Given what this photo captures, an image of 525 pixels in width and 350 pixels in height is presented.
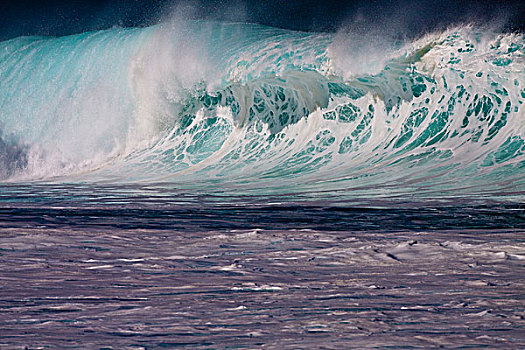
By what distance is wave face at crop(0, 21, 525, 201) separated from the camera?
762 centimetres

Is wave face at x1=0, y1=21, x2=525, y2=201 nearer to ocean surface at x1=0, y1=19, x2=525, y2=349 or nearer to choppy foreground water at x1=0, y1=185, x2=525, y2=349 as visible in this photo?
→ ocean surface at x1=0, y1=19, x2=525, y2=349

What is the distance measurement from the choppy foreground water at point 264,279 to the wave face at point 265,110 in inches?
113

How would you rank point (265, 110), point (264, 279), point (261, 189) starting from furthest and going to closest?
point (265, 110), point (261, 189), point (264, 279)

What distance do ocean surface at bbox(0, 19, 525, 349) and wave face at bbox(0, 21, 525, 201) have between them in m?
0.03

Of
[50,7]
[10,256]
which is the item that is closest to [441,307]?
[10,256]

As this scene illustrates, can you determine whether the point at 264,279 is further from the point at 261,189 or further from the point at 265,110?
the point at 265,110

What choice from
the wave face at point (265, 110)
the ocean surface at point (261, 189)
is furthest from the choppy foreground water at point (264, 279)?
the wave face at point (265, 110)

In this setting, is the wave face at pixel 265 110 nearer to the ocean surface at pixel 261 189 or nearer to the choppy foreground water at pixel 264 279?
the ocean surface at pixel 261 189

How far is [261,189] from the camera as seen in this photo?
6.27m

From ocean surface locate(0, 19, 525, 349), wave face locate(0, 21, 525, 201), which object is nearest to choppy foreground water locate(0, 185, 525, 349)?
ocean surface locate(0, 19, 525, 349)

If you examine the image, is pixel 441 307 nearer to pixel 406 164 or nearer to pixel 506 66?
pixel 406 164

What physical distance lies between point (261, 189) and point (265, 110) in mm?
2760

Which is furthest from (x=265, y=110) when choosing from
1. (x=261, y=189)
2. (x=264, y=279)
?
(x=264, y=279)

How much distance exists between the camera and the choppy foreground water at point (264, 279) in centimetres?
198
